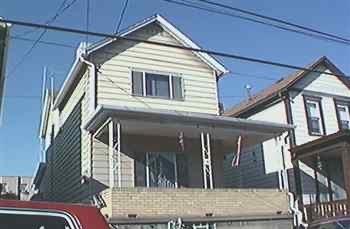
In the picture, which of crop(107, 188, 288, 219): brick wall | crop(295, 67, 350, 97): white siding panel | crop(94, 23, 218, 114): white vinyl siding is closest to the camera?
crop(107, 188, 288, 219): brick wall

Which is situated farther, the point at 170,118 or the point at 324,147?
the point at 324,147

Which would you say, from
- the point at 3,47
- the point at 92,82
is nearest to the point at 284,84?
the point at 92,82

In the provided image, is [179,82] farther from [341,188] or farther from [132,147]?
[341,188]

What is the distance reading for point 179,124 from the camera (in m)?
16.1

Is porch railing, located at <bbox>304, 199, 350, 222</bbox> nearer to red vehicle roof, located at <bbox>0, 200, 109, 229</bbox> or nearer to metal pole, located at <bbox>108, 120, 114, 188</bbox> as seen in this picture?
metal pole, located at <bbox>108, 120, 114, 188</bbox>

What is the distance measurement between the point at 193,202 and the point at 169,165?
283 cm

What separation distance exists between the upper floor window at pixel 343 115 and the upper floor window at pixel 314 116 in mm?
1091

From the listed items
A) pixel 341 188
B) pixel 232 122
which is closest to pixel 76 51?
pixel 232 122

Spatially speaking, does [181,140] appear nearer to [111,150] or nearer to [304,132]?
[111,150]

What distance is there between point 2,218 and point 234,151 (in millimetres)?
16920

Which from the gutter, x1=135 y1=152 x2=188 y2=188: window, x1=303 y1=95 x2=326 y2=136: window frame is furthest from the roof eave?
x1=303 y1=95 x2=326 y2=136: window frame

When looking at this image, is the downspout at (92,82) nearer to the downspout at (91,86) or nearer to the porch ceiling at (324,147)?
the downspout at (91,86)

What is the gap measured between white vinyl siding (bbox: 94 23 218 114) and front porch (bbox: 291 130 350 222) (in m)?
3.93

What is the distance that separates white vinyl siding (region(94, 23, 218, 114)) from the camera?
17.5m
